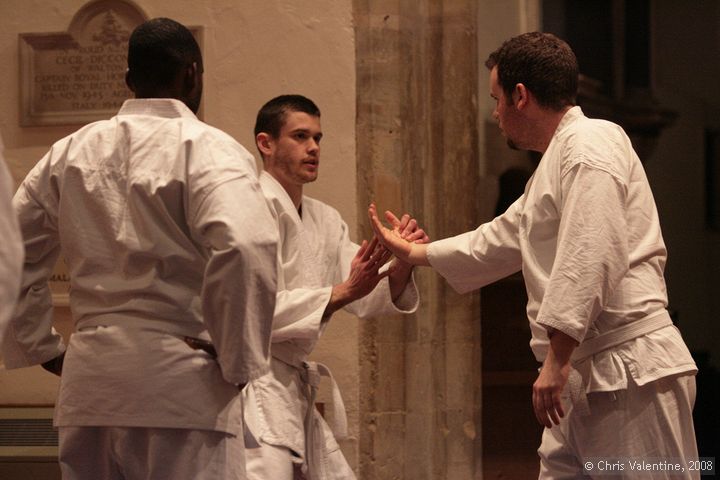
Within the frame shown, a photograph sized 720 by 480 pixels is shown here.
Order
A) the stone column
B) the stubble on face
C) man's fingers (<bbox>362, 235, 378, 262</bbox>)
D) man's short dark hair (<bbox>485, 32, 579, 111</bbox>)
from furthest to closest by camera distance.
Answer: the stone column, the stubble on face, man's fingers (<bbox>362, 235, 378, 262</bbox>), man's short dark hair (<bbox>485, 32, 579, 111</bbox>)

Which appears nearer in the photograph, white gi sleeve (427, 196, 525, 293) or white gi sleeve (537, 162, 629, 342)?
white gi sleeve (537, 162, 629, 342)

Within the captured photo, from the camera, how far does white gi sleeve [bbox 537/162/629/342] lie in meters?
2.68

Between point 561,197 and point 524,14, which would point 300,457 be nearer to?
point 561,197

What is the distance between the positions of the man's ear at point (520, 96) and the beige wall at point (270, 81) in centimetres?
183

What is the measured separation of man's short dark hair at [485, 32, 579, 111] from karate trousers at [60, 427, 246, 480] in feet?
4.37

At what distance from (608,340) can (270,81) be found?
264 cm

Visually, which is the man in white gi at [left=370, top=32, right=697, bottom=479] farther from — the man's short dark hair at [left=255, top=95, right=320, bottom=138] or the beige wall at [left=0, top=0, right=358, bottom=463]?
the beige wall at [left=0, top=0, right=358, bottom=463]

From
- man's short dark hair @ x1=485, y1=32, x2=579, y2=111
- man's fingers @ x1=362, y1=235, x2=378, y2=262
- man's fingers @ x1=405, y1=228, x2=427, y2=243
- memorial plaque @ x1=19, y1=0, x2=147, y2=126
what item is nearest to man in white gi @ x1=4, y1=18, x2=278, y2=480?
man's short dark hair @ x1=485, y1=32, x2=579, y2=111

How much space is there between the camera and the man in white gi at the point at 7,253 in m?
1.61

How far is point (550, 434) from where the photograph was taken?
3.00m

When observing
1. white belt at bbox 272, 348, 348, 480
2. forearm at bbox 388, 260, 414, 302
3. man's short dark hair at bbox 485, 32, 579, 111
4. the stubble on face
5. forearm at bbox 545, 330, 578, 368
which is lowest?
white belt at bbox 272, 348, 348, 480

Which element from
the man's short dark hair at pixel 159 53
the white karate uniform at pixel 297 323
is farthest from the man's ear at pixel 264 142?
the man's short dark hair at pixel 159 53

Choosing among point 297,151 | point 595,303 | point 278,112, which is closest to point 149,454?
point 595,303

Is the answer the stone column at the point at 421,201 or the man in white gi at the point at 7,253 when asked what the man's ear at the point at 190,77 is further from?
the stone column at the point at 421,201
